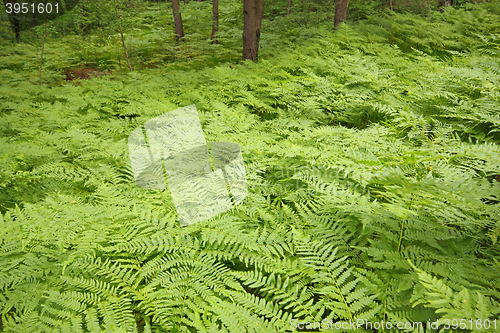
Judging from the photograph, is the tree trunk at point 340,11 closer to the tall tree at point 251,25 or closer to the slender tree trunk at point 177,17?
the tall tree at point 251,25

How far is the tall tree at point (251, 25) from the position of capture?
6.19 metres

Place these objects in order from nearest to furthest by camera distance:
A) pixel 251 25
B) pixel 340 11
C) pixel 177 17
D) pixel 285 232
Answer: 1. pixel 285 232
2. pixel 251 25
3. pixel 340 11
4. pixel 177 17

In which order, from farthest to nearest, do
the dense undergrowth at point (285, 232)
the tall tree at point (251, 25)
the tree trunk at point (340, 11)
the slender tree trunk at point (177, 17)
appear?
the slender tree trunk at point (177, 17) < the tree trunk at point (340, 11) < the tall tree at point (251, 25) < the dense undergrowth at point (285, 232)

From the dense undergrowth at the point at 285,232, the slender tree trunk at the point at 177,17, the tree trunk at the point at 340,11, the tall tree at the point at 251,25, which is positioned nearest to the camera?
the dense undergrowth at the point at 285,232

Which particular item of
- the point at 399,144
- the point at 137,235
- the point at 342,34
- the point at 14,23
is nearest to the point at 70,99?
the point at 137,235

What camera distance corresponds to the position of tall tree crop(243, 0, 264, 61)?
6.19 m

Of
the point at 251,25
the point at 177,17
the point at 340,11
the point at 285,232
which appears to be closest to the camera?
the point at 285,232

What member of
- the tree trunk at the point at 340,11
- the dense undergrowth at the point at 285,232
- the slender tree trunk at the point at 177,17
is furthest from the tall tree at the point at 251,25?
Answer: the slender tree trunk at the point at 177,17

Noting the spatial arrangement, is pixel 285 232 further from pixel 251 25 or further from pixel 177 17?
pixel 177 17

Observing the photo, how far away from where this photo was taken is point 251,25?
6.37 metres

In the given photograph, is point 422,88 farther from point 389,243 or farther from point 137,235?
point 137,235

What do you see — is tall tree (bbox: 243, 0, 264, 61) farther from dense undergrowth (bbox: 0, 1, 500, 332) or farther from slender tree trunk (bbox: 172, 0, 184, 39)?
slender tree trunk (bbox: 172, 0, 184, 39)

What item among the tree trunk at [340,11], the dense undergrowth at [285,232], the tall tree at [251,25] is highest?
the tree trunk at [340,11]

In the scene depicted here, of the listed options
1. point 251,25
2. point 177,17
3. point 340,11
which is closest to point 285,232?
point 251,25
